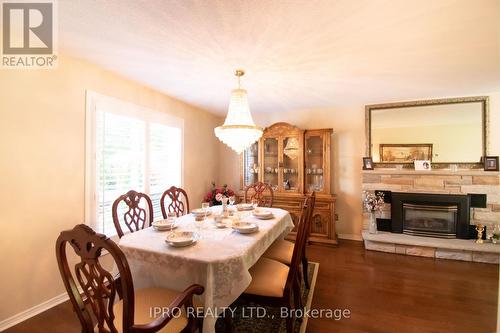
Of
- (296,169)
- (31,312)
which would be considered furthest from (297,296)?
(296,169)

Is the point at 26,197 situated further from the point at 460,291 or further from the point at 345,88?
the point at 460,291

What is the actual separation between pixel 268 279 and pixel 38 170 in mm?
2177

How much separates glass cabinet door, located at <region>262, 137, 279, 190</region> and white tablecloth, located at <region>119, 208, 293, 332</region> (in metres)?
2.45

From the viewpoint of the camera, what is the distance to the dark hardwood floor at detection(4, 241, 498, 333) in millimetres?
1918

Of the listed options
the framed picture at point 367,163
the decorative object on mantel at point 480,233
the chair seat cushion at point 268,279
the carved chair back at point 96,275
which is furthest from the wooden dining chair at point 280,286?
the decorative object on mantel at point 480,233

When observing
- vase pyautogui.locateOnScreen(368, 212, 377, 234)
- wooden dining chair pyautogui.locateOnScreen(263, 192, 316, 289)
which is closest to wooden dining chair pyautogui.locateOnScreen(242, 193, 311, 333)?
wooden dining chair pyautogui.locateOnScreen(263, 192, 316, 289)

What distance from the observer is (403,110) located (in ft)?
12.2

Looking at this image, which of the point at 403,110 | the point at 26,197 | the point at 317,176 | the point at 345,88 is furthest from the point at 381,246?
the point at 26,197

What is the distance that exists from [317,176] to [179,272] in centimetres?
311

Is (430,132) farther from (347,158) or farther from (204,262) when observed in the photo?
(204,262)

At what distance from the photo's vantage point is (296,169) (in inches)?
165

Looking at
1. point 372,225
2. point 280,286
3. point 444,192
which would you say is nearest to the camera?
point 280,286

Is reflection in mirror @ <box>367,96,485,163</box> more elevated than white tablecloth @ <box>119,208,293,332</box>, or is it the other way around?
reflection in mirror @ <box>367,96,485,163</box>

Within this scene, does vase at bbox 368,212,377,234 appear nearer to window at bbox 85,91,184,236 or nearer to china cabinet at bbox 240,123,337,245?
china cabinet at bbox 240,123,337,245
